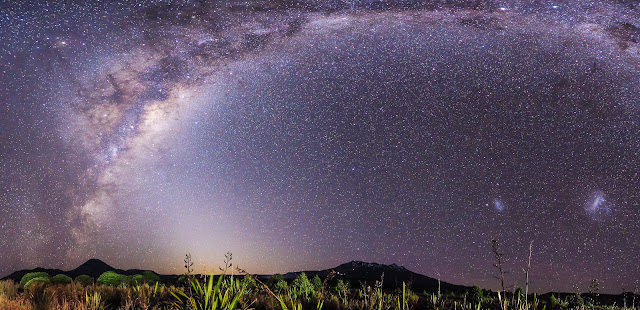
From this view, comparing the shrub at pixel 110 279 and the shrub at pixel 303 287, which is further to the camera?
the shrub at pixel 110 279

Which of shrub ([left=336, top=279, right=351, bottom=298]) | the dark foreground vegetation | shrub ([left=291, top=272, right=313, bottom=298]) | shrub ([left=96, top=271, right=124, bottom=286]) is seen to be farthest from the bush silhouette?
shrub ([left=336, top=279, right=351, bottom=298])

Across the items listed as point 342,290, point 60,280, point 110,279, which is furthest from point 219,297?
point 60,280

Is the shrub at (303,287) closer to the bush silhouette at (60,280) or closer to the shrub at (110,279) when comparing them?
the shrub at (110,279)

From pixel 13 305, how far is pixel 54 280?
28.9 feet

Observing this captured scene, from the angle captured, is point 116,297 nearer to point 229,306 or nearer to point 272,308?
point 272,308

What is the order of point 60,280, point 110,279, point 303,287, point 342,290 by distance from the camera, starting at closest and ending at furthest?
point 342,290 < point 303,287 < point 110,279 < point 60,280

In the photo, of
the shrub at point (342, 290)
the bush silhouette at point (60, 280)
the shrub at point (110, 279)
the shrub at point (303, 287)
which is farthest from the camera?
the bush silhouette at point (60, 280)

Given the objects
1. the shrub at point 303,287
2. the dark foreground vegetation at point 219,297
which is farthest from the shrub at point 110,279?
the shrub at point 303,287

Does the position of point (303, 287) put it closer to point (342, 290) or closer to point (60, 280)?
point (342, 290)

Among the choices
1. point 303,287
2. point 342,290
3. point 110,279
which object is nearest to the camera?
point 342,290

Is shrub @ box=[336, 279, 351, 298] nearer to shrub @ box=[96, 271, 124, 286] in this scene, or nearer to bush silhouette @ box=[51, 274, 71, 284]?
shrub @ box=[96, 271, 124, 286]

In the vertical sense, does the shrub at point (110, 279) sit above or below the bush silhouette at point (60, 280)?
above

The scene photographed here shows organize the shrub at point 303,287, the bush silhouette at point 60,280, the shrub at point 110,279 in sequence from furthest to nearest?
the bush silhouette at point 60,280 → the shrub at point 110,279 → the shrub at point 303,287

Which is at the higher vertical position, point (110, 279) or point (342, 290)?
point (342, 290)
